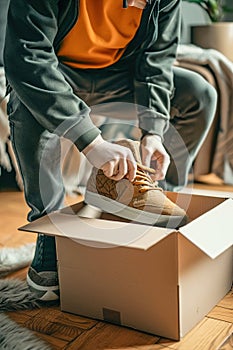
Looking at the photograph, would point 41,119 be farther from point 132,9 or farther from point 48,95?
point 132,9

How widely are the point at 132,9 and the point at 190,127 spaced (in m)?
0.40

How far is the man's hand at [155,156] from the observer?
4.00 feet

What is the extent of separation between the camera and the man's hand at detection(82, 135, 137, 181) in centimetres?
106

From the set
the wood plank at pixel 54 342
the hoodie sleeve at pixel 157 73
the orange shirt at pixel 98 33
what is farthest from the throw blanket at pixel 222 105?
A: the wood plank at pixel 54 342

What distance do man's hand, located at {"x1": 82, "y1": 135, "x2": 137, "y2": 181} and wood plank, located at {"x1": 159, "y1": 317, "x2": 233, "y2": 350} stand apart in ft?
0.99

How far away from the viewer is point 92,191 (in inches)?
47.1

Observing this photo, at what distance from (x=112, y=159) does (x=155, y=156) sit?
8.4 inches

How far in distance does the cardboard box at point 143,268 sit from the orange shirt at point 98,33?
1.23ft

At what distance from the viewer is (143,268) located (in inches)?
39.6

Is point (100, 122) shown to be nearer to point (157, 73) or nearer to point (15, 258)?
point (157, 73)

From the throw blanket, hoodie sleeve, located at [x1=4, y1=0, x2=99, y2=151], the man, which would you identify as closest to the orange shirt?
the man

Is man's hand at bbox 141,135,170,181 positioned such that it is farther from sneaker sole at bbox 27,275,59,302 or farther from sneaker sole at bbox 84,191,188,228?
sneaker sole at bbox 27,275,59,302

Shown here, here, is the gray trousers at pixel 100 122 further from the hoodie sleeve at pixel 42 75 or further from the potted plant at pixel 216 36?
the potted plant at pixel 216 36

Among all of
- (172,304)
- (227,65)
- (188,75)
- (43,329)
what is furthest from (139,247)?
(227,65)
